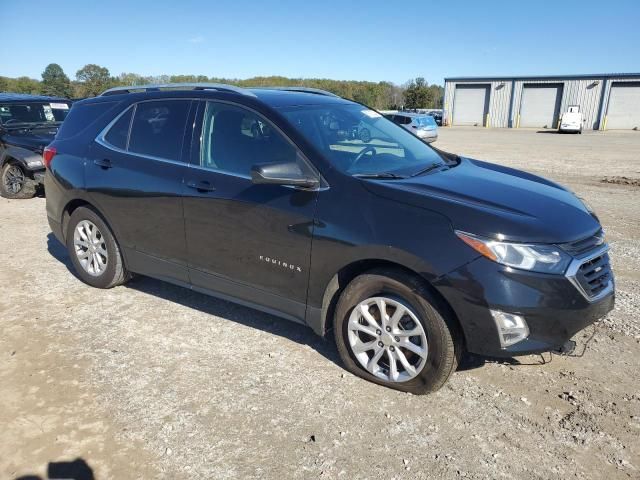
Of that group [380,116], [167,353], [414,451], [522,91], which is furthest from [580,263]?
[522,91]

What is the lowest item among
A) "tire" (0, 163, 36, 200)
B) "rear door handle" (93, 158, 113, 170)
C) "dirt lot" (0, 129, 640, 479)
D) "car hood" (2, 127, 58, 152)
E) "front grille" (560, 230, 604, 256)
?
"dirt lot" (0, 129, 640, 479)

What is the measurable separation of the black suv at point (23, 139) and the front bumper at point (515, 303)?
8522mm

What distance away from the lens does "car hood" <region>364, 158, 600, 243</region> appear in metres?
2.79

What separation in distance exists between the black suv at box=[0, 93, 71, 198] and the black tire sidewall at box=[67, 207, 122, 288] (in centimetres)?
486

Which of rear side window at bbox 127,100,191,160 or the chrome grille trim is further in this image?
rear side window at bbox 127,100,191,160

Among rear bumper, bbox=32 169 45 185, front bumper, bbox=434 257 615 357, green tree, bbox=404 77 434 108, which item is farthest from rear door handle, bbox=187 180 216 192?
green tree, bbox=404 77 434 108

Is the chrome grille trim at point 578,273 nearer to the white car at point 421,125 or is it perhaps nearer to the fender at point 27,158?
the fender at point 27,158

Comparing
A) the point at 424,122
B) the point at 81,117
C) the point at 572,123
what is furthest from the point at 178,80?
the point at 81,117

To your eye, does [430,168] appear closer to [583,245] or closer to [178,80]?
[583,245]

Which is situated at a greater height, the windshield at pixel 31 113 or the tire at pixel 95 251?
the windshield at pixel 31 113

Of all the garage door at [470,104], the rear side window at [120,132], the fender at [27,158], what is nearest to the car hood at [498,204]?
the rear side window at [120,132]

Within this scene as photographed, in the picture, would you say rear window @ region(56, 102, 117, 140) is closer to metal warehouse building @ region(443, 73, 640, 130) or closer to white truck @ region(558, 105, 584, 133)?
white truck @ region(558, 105, 584, 133)

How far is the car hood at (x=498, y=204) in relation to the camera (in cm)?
279

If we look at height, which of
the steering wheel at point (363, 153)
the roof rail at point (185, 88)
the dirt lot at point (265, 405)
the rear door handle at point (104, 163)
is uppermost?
the roof rail at point (185, 88)
